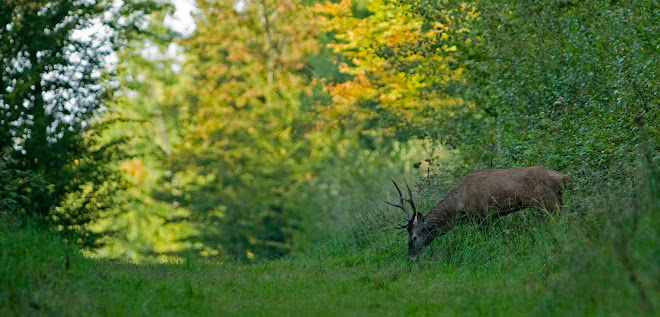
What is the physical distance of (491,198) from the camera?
40.3 ft

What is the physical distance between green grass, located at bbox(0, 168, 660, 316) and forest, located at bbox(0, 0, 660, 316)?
0.04 meters

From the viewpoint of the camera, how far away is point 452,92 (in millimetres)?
21641

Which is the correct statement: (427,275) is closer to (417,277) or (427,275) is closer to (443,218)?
(417,277)

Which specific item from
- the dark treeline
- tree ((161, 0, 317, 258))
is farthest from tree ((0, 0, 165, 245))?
tree ((161, 0, 317, 258))

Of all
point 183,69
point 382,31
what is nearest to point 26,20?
point 382,31

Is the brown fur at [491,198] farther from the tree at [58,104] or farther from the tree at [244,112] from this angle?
the tree at [244,112]

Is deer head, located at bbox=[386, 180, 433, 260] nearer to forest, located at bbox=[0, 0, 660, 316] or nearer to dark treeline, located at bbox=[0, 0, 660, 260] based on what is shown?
forest, located at bbox=[0, 0, 660, 316]

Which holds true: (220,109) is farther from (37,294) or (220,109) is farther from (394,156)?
(37,294)

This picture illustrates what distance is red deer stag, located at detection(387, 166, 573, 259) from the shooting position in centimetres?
1195

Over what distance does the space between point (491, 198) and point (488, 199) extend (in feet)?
0.26

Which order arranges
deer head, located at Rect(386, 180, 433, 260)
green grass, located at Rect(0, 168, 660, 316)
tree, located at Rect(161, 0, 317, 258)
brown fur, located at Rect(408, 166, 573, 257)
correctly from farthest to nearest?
1. tree, located at Rect(161, 0, 317, 258)
2. deer head, located at Rect(386, 180, 433, 260)
3. brown fur, located at Rect(408, 166, 573, 257)
4. green grass, located at Rect(0, 168, 660, 316)

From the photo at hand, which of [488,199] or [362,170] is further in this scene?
[362,170]

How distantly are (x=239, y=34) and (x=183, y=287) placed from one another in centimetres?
2870

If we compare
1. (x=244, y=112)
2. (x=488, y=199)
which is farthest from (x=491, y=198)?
(x=244, y=112)
